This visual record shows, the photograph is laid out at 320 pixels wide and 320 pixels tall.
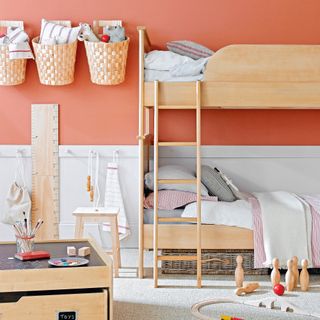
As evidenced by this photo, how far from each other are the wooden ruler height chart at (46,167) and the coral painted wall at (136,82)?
7 cm

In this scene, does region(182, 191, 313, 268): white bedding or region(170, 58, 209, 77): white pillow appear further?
region(170, 58, 209, 77): white pillow

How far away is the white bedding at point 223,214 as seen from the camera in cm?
529

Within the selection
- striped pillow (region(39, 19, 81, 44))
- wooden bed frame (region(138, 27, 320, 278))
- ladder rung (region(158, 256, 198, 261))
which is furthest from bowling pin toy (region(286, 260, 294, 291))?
striped pillow (region(39, 19, 81, 44))

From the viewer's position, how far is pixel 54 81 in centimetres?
620

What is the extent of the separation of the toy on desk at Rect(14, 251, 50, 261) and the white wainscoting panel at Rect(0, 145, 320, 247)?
256 centimetres

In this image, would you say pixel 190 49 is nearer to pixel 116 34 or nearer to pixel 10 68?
pixel 116 34

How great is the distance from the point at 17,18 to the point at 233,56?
7.09ft

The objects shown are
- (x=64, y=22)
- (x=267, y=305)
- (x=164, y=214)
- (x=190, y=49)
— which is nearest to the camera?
(x=267, y=305)

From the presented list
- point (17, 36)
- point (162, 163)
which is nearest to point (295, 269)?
point (162, 163)

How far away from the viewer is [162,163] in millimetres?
6492

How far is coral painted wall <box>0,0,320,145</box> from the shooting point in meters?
6.38

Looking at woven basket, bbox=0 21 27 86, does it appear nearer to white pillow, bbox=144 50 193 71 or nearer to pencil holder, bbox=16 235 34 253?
white pillow, bbox=144 50 193 71

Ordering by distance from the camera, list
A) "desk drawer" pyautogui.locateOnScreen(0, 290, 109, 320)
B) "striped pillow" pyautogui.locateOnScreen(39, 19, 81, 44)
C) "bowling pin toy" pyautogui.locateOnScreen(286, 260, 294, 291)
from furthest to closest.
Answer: "striped pillow" pyautogui.locateOnScreen(39, 19, 81, 44) → "bowling pin toy" pyautogui.locateOnScreen(286, 260, 294, 291) → "desk drawer" pyautogui.locateOnScreen(0, 290, 109, 320)

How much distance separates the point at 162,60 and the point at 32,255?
223 cm
